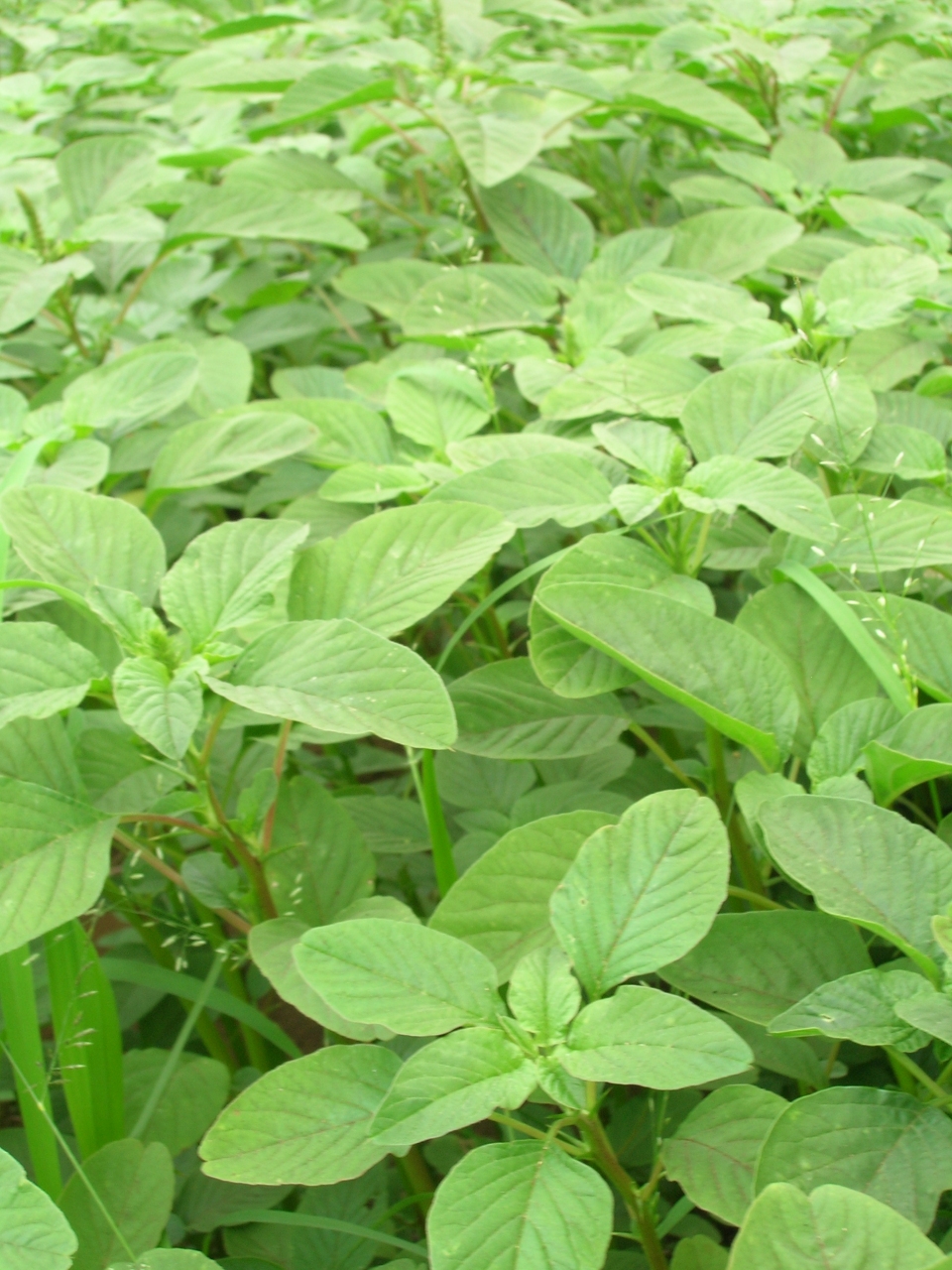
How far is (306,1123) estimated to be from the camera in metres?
0.63

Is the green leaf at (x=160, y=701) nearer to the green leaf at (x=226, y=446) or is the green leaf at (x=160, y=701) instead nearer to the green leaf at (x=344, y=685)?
the green leaf at (x=344, y=685)

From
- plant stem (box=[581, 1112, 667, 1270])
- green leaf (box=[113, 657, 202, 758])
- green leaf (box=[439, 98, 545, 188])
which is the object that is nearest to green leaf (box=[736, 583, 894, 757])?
plant stem (box=[581, 1112, 667, 1270])

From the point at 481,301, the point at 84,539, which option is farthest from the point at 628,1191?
the point at 481,301

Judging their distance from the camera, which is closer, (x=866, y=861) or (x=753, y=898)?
(x=866, y=861)

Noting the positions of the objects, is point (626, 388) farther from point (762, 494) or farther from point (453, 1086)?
point (453, 1086)

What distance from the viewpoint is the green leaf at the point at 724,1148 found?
0.61m

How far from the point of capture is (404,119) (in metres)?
1.58

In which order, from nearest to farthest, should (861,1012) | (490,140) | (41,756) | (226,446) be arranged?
1. (861,1012)
2. (41,756)
3. (226,446)
4. (490,140)

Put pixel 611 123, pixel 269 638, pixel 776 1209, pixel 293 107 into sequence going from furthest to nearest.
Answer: pixel 611 123, pixel 293 107, pixel 269 638, pixel 776 1209

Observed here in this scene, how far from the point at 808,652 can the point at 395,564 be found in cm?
34

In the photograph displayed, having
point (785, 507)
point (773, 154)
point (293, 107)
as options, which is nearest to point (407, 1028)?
point (785, 507)

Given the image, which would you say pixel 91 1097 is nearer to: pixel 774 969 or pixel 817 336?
pixel 774 969

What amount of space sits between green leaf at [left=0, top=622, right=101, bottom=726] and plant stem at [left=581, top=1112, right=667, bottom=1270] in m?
0.43

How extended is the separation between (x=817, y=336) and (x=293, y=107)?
2.62 feet
